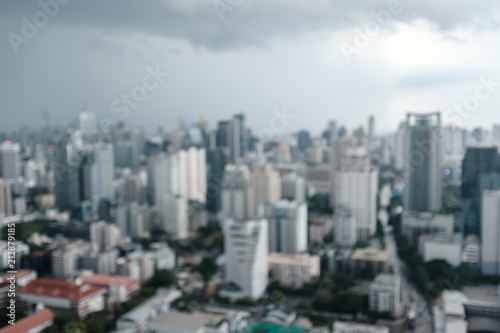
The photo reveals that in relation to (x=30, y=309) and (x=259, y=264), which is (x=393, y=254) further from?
(x=30, y=309)

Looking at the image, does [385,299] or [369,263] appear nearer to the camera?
[385,299]

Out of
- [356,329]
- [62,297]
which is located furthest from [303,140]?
[62,297]

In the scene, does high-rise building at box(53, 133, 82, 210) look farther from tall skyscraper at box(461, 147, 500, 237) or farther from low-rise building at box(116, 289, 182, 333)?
tall skyscraper at box(461, 147, 500, 237)

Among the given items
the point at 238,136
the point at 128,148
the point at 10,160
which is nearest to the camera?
the point at 10,160

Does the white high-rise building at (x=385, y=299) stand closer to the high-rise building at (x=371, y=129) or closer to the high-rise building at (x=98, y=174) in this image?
the high-rise building at (x=98, y=174)

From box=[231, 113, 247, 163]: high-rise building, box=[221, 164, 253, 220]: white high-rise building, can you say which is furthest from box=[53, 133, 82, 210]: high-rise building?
box=[231, 113, 247, 163]: high-rise building

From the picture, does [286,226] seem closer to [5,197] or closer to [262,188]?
[262,188]

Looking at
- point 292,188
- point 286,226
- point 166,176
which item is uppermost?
point 166,176
